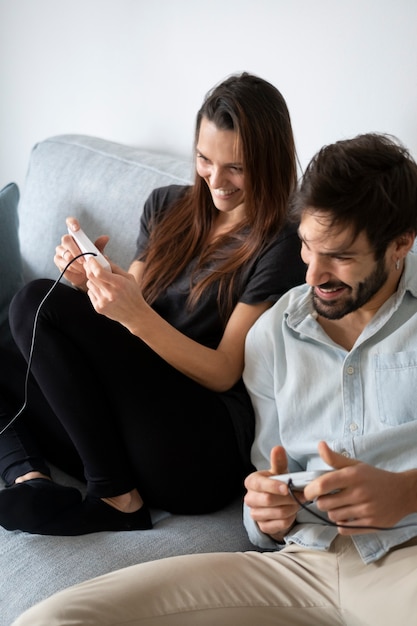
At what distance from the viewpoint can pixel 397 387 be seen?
4.42 ft

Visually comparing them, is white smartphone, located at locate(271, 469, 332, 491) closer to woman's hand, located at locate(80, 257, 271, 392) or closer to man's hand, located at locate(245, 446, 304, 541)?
man's hand, located at locate(245, 446, 304, 541)

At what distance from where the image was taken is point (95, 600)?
1.23 m

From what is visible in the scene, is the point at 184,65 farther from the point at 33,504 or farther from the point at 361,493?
the point at 361,493

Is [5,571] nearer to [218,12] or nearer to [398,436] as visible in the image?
[398,436]

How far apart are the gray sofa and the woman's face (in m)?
0.31

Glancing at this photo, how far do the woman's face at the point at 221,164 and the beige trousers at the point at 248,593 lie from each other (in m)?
0.70

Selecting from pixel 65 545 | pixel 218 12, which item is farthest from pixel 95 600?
pixel 218 12

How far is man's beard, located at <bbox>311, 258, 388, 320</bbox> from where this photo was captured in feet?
4.37

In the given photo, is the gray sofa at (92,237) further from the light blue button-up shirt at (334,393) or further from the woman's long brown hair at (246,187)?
the woman's long brown hair at (246,187)

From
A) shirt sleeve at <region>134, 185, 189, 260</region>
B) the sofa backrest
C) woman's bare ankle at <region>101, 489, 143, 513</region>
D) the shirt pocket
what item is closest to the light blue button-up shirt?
the shirt pocket

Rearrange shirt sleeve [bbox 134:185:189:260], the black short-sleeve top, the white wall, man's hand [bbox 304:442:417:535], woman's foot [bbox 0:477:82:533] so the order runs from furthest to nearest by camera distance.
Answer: shirt sleeve [bbox 134:185:189:260] < the white wall < the black short-sleeve top < woman's foot [bbox 0:477:82:533] < man's hand [bbox 304:442:417:535]

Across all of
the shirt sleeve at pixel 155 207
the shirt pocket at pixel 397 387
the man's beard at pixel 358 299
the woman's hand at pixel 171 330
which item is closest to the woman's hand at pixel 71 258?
the woman's hand at pixel 171 330

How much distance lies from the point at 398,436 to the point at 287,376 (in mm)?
230

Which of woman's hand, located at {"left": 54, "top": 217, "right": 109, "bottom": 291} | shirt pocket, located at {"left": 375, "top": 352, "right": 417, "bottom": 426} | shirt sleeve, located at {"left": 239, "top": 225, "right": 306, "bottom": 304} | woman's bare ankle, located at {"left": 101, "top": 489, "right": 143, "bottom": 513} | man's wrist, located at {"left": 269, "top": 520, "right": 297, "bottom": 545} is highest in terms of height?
woman's hand, located at {"left": 54, "top": 217, "right": 109, "bottom": 291}
